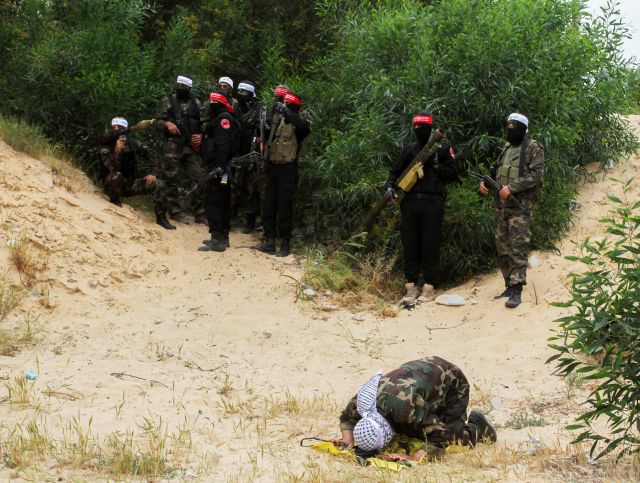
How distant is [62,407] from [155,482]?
5.04 ft

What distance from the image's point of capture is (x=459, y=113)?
9703mm

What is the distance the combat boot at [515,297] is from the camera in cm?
838

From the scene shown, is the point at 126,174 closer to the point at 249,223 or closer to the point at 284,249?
the point at 249,223

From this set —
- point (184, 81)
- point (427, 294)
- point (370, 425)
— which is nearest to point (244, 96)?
point (184, 81)

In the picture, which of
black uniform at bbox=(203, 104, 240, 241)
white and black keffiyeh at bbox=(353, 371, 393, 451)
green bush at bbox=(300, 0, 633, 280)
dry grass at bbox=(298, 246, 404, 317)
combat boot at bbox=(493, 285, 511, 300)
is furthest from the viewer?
black uniform at bbox=(203, 104, 240, 241)

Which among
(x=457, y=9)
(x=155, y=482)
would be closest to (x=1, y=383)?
(x=155, y=482)

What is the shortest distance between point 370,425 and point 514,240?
140 inches

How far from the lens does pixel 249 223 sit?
1085 centimetres

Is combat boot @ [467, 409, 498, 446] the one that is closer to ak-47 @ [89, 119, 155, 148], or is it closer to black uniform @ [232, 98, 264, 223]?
black uniform @ [232, 98, 264, 223]

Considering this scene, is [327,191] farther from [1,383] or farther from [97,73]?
[1,383]

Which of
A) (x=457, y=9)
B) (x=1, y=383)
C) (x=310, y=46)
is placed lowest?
(x=1, y=383)

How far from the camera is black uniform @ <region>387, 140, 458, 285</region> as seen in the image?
28.8ft

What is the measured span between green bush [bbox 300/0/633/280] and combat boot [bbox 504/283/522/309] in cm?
85

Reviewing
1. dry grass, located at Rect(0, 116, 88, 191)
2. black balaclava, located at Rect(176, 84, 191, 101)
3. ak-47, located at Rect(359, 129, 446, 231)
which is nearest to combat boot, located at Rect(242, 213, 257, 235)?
black balaclava, located at Rect(176, 84, 191, 101)
